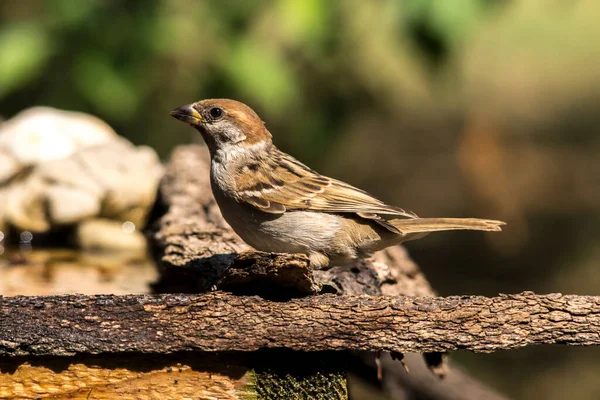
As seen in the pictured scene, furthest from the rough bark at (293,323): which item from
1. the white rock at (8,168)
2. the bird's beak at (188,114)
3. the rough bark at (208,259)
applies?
the white rock at (8,168)

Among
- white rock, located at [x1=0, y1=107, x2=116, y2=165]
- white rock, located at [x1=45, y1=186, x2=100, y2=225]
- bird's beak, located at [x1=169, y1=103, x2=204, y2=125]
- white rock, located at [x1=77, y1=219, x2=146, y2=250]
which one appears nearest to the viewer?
bird's beak, located at [x1=169, y1=103, x2=204, y2=125]

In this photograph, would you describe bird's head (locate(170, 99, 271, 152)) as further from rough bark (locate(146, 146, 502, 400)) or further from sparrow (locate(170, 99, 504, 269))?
rough bark (locate(146, 146, 502, 400))

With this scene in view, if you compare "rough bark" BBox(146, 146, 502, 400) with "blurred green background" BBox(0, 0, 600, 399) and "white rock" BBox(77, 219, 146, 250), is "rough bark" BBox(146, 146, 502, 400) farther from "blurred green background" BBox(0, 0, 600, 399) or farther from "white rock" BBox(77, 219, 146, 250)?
"blurred green background" BBox(0, 0, 600, 399)

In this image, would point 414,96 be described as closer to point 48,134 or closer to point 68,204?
point 48,134

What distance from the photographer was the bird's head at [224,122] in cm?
438

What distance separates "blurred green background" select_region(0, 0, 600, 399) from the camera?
6055 millimetres

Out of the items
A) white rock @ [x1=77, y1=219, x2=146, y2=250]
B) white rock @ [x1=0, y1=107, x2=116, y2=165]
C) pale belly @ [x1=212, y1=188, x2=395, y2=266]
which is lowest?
pale belly @ [x1=212, y1=188, x2=395, y2=266]

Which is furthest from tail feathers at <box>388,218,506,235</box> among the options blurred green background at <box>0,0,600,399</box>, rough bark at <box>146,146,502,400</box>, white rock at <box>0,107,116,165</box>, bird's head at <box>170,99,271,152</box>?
white rock at <box>0,107,116,165</box>

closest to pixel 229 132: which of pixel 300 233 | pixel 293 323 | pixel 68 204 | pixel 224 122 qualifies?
pixel 224 122

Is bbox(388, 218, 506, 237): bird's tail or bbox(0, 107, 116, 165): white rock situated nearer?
bbox(388, 218, 506, 237): bird's tail

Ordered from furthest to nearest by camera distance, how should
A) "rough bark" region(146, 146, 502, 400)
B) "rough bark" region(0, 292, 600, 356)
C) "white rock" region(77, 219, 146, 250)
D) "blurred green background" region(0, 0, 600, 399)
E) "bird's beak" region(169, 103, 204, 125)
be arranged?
"blurred green background" region(0, 0, 600, 399) < "white rock" region(77, 219, 146, 250) < "bird's beak" region(169, 103, 204, 125) < "rough bark" region(146, 146, 502, 400) < "rough bark" region(0, 292, 600, 356)

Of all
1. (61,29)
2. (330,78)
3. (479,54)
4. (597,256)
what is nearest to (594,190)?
(597,256)

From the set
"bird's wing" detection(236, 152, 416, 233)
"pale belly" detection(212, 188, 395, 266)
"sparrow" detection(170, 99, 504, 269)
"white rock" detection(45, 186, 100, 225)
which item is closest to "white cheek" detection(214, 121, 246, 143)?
"sparrow" detection(170, 99, 504, 269)

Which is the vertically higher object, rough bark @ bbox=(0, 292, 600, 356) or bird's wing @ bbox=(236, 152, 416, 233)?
bird's wing @ bbox=(236, 152, 416, 233)
